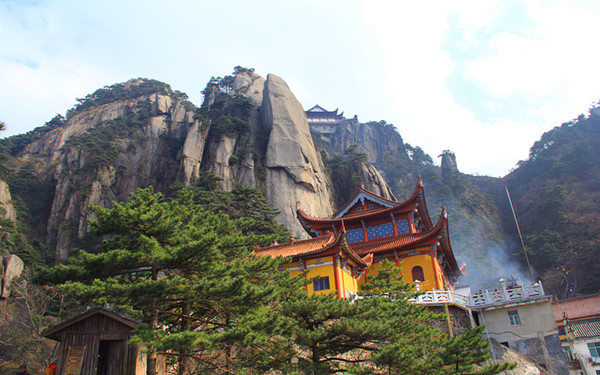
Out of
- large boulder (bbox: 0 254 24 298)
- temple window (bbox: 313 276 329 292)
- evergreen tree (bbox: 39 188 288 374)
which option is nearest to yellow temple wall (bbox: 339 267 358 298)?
temple window (bbox: 313 276 329 292)

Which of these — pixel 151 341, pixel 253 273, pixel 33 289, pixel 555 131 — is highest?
pixel 555 131

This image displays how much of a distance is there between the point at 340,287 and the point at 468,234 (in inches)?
1605

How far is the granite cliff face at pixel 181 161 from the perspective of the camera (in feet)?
129

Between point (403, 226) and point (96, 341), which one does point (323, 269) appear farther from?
point (96, 341)

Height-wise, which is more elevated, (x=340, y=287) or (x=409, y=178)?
(x=409, y=178)

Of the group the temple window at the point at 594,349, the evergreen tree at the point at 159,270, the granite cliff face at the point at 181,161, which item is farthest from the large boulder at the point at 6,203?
the temple window at the point at 594,349

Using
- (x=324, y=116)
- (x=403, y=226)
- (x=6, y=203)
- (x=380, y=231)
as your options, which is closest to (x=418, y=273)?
(x=403, y=226)

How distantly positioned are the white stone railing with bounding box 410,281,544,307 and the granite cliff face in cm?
1975

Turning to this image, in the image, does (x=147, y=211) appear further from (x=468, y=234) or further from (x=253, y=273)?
(x=468, y=234)

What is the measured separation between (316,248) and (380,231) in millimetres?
6148

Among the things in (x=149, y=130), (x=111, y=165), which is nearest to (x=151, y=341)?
(x=111, y=165)

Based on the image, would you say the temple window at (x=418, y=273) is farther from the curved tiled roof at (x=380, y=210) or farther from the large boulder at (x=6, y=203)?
the large boulder at (x=6, y=203)

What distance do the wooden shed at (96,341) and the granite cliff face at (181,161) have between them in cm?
2686

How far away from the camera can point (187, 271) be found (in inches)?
402
